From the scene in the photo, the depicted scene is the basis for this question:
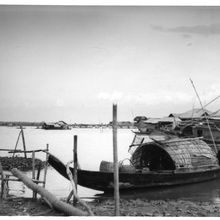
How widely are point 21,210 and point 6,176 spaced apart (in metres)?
1.80

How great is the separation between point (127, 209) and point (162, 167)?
6.69 meters

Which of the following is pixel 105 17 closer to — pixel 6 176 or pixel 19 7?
pixel 19 7

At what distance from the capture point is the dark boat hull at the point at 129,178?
1048cm

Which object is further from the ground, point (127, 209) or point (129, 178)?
point (129, 178)

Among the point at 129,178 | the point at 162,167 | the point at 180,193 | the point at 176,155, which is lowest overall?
the point at 180,193

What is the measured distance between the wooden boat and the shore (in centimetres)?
170

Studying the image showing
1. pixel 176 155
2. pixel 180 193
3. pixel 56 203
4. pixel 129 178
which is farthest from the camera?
pixel 176 155

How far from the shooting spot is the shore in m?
7.23

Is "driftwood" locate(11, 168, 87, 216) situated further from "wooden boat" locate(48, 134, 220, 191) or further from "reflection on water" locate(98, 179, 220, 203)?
"reflection on water" locate(98, 179, 220, 203)

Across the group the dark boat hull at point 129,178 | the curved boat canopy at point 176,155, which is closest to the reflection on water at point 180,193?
the dark boat hull at point 129,178

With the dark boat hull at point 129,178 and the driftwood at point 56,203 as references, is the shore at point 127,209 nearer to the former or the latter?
the driftwood at point 56,203

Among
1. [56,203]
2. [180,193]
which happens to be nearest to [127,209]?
[56,203]

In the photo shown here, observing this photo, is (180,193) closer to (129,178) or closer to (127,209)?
(129,178)

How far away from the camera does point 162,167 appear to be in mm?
14414
